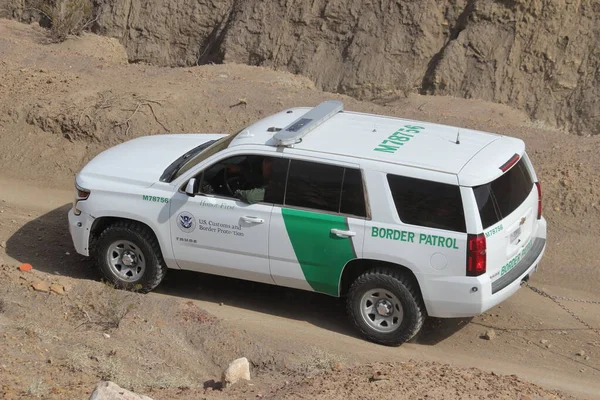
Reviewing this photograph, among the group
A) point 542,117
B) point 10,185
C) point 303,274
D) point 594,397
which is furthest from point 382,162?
point 542,117

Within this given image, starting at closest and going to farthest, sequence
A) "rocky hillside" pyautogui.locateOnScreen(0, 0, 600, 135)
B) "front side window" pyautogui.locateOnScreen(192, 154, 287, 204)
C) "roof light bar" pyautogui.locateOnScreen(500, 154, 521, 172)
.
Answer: "roof light bar" pyautogui.locateOnScreen(500, 154, 521, 172) < "front side window" pyautogui.locateOnScreen(192, 154, 287, 204) < "rocky hillside" pyautogui.locateOnScreen(0, 0, 600, 135)

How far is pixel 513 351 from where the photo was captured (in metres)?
8.45

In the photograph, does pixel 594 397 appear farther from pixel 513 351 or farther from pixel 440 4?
pixel 440 4

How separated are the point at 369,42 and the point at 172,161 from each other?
31.1 ft

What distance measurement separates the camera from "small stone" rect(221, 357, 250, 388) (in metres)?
7.07

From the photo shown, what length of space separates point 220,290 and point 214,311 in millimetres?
510

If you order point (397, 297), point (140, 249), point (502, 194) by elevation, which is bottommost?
point (140, 249)

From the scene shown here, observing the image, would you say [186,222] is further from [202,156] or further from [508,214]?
[508,214]

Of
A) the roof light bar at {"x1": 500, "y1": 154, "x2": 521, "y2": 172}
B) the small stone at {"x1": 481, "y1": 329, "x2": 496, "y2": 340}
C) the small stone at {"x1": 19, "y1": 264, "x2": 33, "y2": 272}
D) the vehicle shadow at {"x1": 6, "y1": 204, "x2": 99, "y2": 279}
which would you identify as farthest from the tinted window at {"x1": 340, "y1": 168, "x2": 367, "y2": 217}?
the small stone at {"x1": 19, "y1": 264, "x2": 33, "y2": 272}

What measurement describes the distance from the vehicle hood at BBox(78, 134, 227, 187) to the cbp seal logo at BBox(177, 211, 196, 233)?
1.52 ft

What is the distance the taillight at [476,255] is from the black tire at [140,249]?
306cm

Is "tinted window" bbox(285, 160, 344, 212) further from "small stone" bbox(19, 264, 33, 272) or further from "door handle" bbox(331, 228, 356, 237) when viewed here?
"small stone" bbox(19, 264, 33, 272)

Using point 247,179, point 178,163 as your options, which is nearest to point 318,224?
point 247,179

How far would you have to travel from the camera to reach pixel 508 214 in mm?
7934
